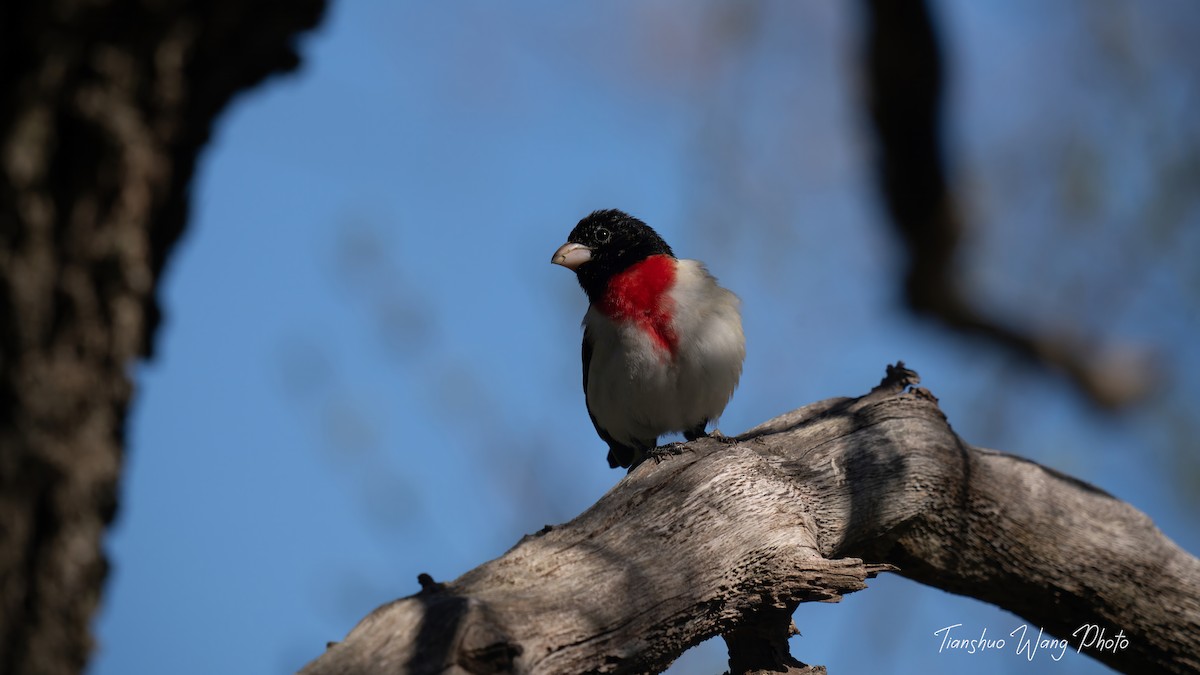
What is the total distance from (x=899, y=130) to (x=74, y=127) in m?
3.18

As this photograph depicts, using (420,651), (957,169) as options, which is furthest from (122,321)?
(957,169)

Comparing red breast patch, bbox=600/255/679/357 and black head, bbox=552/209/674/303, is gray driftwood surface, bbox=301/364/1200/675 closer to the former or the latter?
red breast patch, bbox=600/255/679/357

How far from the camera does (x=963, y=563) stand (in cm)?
385

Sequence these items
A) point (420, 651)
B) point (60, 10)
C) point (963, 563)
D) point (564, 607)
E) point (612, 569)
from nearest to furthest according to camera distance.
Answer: point (60, 10)
point (420, 651)
point (564, 607)
point (612, 569)
point (963, 563)

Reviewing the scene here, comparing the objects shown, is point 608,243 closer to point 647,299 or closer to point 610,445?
point 647,299

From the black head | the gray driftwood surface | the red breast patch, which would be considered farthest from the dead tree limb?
the black head

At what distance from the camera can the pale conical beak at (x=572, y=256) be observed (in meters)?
5.84

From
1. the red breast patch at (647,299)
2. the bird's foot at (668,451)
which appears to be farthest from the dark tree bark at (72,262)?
the red breast patch at (647,299)

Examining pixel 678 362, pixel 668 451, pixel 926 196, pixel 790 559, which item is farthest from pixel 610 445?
pixel 790 559

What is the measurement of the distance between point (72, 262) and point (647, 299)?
3891mm

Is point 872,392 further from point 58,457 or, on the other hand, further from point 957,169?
point 58,457

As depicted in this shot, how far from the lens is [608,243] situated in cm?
596

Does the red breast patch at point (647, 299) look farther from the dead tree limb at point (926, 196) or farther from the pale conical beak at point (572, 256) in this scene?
the dead tree limb at point (926, 196)

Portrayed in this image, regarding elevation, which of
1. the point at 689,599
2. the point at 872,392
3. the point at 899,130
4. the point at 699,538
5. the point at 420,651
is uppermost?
the point at 899,130
